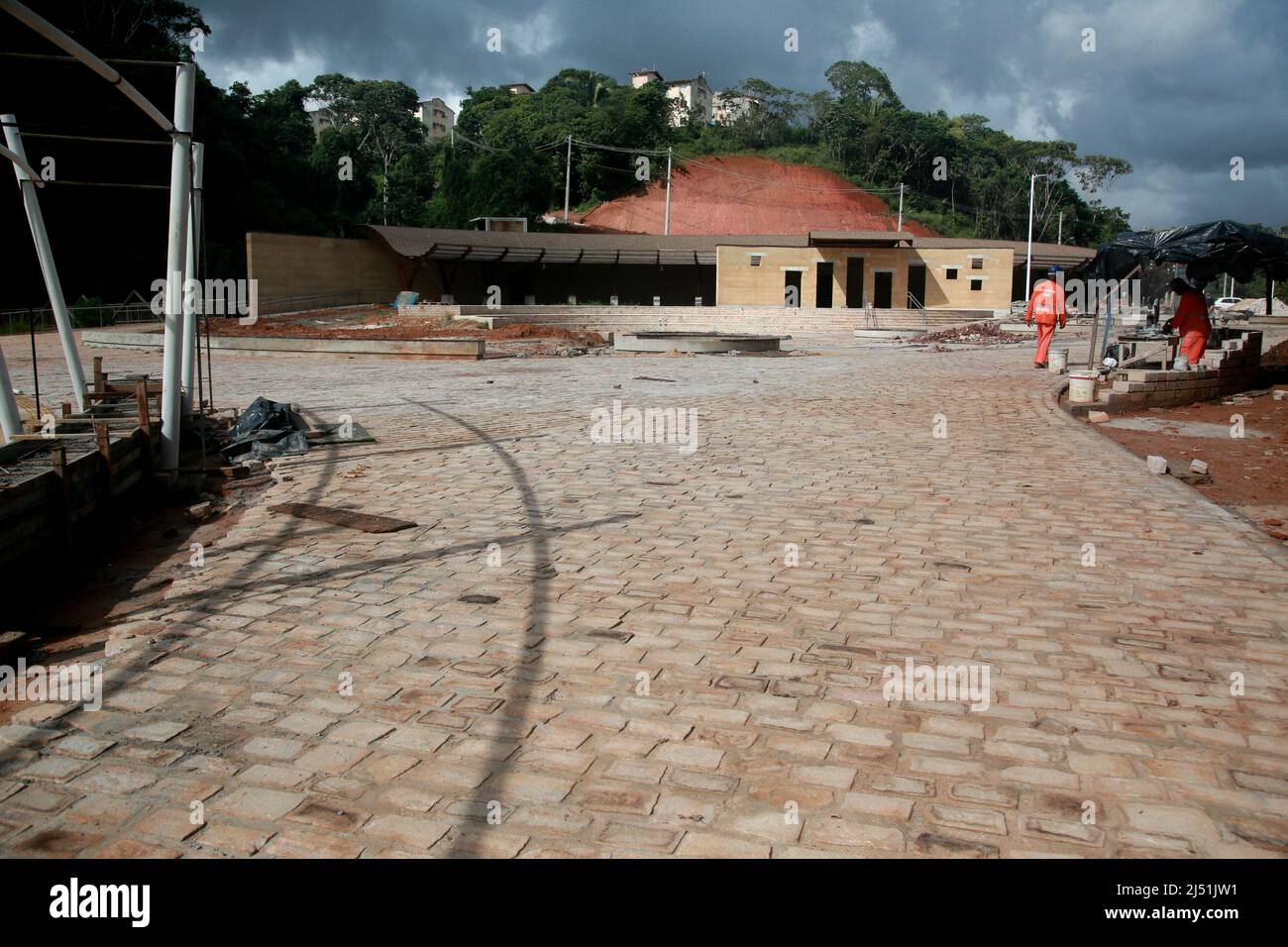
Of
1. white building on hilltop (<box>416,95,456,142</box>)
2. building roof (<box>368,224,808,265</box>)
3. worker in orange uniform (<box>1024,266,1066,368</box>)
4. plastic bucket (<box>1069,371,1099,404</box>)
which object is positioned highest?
white building on hilltop (<box>416,95,456,142</box>)

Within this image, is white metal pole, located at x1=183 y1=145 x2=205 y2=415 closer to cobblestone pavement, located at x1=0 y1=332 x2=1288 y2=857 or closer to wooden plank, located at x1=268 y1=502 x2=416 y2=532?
cobblestone pavement, located at x1=0 y1=332 x2=1288 y2=857

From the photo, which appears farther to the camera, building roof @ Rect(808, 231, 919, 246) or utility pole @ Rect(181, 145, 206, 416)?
building roof @ Rect(808, 231, 919, 246)

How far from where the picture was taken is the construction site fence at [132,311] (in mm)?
30938

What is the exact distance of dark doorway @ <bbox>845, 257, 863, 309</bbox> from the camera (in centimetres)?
4772

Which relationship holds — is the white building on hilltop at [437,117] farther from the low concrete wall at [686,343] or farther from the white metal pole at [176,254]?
the white metal pole at [176,254]

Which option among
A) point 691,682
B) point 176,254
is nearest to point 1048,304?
point 176,254

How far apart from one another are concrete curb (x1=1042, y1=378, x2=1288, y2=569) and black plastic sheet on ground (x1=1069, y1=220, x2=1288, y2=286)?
5507 millimetres

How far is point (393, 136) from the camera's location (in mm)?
82250

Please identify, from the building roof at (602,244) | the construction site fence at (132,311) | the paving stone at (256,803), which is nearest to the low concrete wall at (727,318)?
the construction site fence at (132,311)

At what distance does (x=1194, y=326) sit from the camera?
672 inches

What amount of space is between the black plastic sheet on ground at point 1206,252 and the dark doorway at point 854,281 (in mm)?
30532

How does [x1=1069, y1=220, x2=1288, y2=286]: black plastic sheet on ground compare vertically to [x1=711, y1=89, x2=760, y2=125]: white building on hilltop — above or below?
below

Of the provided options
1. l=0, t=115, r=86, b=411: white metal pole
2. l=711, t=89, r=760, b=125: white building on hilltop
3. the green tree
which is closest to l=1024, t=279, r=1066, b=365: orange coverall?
l=0, t=115, r=86, b=411: white metal pole
